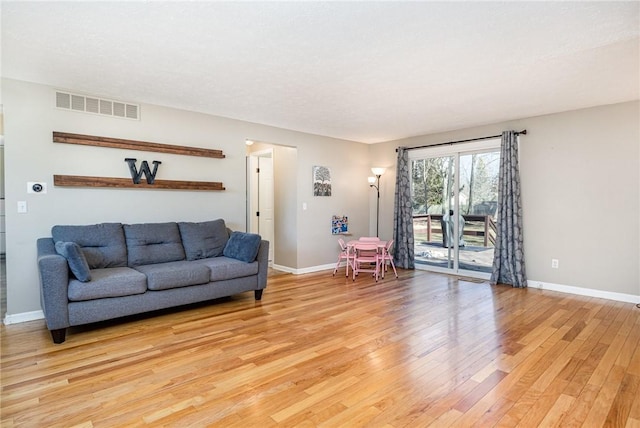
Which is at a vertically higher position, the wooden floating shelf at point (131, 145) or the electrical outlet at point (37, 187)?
the wooden floating shelf at point (131, 145)

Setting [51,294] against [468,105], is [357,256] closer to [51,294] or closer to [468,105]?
[468,105]

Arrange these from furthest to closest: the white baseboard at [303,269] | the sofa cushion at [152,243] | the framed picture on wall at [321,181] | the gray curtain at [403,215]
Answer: the gray curtain at [403,215] → the framed picture on wall at [321,181] → the white baseboard at [303,269] → the sofa cushion at [152,243]

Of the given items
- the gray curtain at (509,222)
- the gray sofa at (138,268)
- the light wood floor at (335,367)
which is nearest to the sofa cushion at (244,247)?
the gray sofa at (138,268)

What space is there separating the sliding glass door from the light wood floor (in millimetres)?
1689

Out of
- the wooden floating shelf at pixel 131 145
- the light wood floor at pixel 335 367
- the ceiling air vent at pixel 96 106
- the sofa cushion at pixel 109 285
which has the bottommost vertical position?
the light wood floor at pixel 335 367

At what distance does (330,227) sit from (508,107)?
3.33m

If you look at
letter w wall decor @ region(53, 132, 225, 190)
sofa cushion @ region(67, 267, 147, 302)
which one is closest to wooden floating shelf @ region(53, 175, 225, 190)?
letter w wall decor @ region(53, 132, 225, 190)

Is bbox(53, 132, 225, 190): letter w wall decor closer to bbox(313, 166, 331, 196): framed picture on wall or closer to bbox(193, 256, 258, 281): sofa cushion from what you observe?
bbox(193, 256, 258, 281): sofa cushion

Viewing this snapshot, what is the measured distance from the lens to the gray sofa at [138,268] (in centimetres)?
293

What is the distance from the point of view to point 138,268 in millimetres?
3621

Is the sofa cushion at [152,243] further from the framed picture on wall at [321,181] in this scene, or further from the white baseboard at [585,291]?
the white baseboard at [585,291]

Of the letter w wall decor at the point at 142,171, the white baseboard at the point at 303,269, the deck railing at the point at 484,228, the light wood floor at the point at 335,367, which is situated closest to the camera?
the light wood floor at the point at 335,367

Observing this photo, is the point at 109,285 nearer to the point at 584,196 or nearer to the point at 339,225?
the point at 339,225

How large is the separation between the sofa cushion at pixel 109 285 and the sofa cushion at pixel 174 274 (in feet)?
0.28
